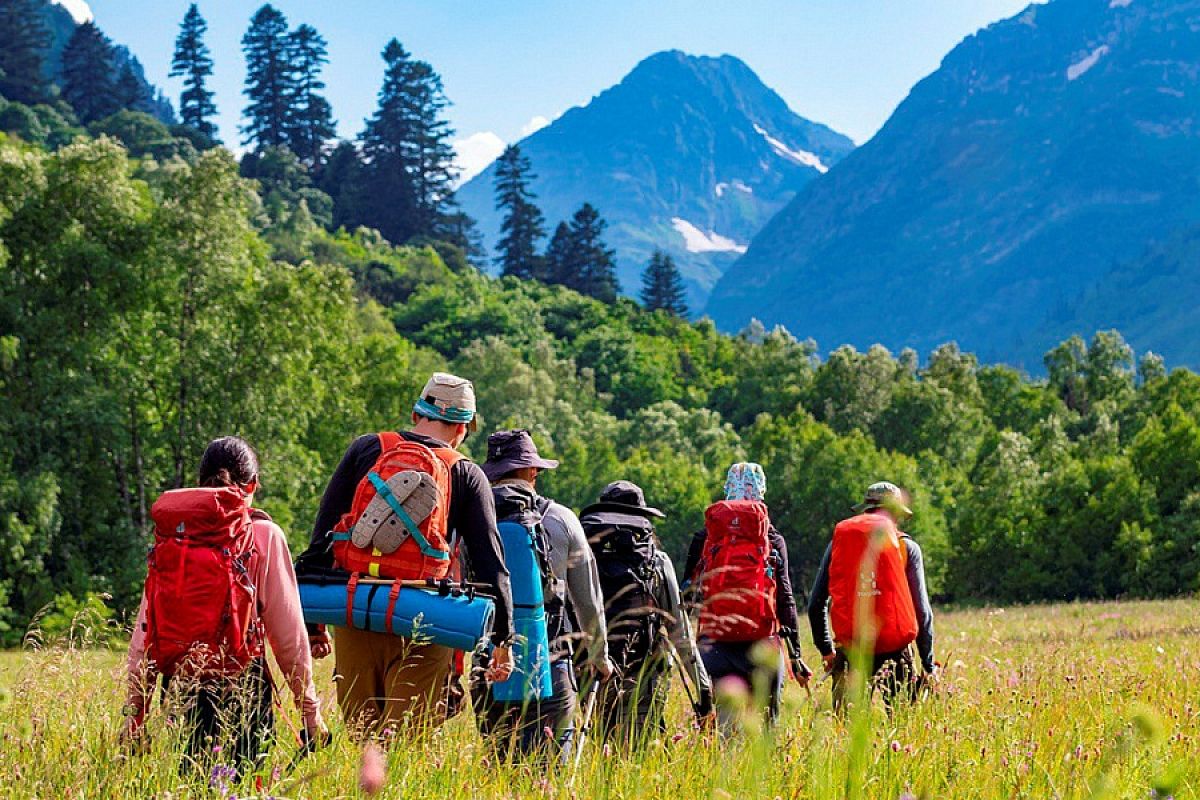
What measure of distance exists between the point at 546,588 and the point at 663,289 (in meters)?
139

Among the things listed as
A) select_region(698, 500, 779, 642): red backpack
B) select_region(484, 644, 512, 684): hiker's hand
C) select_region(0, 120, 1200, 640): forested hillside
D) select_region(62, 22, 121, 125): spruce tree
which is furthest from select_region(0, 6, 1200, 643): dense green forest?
select_region(62, 22, 121, 125): spruce tree

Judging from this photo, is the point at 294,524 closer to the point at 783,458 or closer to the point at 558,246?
the point at 783,458

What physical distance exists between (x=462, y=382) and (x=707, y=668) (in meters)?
2.94

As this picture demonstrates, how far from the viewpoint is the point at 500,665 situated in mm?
5145

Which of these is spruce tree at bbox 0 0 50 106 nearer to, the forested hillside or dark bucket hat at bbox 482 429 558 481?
the forested hillside

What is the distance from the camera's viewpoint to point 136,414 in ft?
116

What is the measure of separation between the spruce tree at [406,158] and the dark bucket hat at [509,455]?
138 m

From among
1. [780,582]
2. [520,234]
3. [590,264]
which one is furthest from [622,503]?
[520,234]

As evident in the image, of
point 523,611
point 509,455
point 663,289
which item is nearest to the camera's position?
point 523,611

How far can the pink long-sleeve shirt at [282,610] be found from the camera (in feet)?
15.2

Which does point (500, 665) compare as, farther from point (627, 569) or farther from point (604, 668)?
point (627, 569)

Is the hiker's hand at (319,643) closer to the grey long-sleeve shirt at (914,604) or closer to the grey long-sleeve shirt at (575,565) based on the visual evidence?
the grey long-sleeve shirt at (575,565)

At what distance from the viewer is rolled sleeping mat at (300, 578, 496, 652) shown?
192 inches

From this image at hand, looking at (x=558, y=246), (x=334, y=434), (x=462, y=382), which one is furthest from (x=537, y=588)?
(x=558, y=246)
